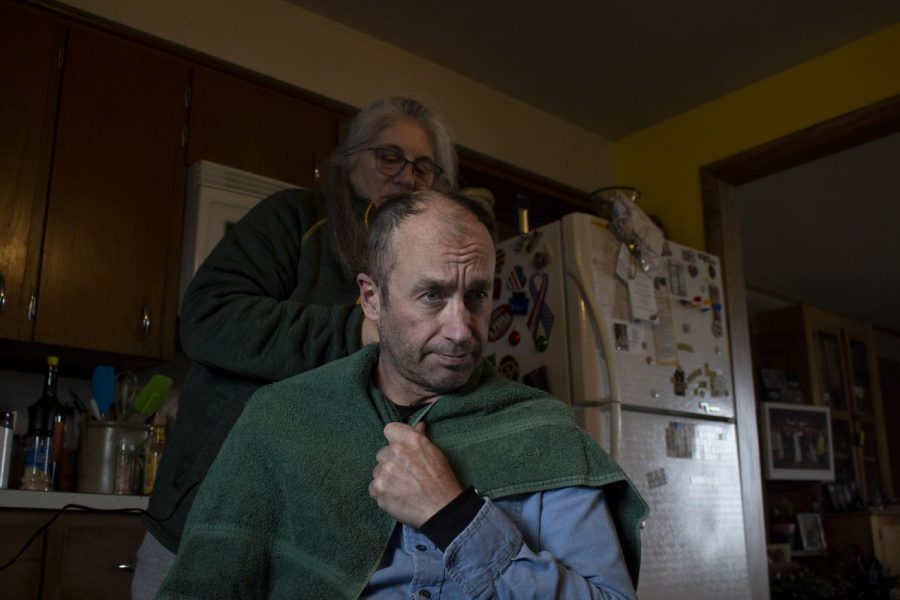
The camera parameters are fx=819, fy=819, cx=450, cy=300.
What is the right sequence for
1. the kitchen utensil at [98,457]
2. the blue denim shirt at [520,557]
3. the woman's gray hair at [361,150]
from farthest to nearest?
the kitchen utensil at [98,457]
the woman's gray hair at [361,150]
the blue denim shirt at [520,557]

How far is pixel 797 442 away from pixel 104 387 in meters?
4.65

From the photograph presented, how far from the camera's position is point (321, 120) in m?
2.98

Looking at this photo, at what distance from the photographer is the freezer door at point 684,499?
8.46 feet

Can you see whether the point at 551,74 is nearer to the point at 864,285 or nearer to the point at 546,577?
the point at 546,577

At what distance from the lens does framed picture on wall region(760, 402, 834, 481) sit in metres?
5.42

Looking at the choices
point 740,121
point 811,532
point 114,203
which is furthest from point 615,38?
point 811,532

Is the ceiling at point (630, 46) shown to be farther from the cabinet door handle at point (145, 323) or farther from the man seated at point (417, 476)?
the man seated at point (417, 476)

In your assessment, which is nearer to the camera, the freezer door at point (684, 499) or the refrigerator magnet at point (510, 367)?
the freezer door at point (684, 499)

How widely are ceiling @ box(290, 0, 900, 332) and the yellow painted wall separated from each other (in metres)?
0.06

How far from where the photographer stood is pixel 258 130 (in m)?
2.79

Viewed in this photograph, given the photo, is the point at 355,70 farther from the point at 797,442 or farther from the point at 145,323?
the point at 797,442

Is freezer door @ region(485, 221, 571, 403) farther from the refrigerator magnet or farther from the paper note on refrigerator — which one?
the paper note on refrigerator

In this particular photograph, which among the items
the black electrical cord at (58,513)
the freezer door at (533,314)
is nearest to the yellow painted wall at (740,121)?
the freezer door at (533,314)

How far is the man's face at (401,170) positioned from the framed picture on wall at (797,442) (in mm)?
4572
